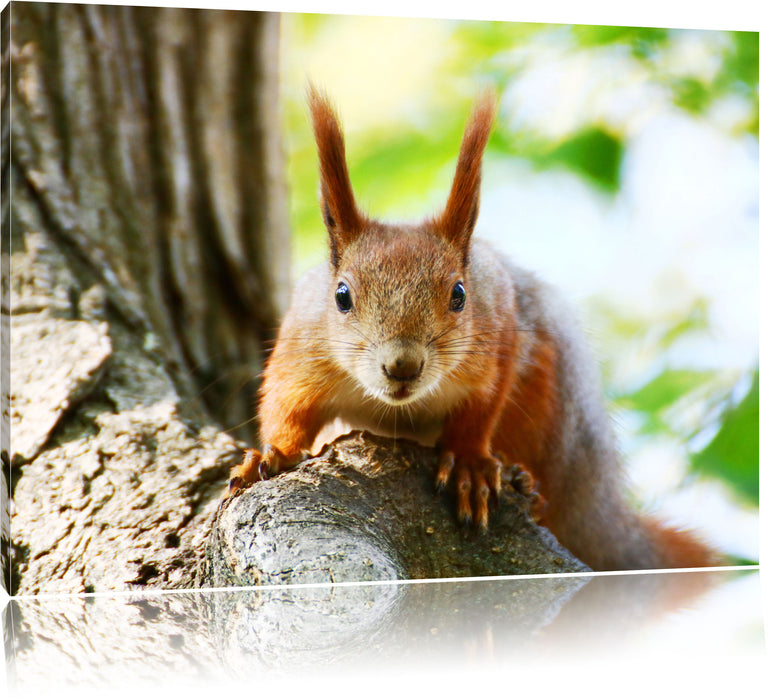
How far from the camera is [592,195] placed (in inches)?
168

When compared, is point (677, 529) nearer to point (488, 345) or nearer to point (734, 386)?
point (734, 386)

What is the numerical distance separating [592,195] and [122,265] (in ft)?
6.42

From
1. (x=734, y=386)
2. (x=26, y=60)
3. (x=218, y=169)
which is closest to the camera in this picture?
(x=26, y=60)

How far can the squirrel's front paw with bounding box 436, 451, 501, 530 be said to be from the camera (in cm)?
348

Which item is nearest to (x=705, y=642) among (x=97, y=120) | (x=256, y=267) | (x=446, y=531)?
(x=446, y=531)

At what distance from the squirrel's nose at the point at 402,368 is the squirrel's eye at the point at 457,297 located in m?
0.34

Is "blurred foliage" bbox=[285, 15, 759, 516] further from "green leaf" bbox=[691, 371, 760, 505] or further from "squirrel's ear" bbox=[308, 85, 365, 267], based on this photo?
"squirrel's ear" bbox=[308, 85, 365, 267]

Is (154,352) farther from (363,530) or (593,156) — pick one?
(593,156)

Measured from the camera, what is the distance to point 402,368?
124 inches

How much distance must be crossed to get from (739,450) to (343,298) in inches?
82.7

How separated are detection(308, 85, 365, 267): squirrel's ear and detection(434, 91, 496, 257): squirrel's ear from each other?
31 cm

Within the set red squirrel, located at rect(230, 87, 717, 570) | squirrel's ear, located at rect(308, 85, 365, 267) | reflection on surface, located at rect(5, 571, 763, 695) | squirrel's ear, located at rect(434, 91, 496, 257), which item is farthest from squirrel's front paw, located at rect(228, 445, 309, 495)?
squirrel's ear, located at rect(434, 91, 496, 257)

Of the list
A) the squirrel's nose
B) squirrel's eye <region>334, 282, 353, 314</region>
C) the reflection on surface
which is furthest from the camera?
squirrel's eye <region>334, 282, 353, 314</region>

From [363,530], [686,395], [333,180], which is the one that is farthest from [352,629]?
[686,395]
